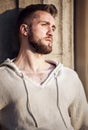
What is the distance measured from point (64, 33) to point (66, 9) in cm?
14

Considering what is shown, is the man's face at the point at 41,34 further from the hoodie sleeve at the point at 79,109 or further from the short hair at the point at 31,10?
the hoodie sleeve at the point at 79,109

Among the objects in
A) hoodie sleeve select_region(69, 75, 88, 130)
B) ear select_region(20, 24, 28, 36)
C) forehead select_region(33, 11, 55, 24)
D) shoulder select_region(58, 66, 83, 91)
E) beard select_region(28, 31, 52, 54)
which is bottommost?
hoodie sleeve select_region(69, 75, 88, 130)

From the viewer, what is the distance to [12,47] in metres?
2.61

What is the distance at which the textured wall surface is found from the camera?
2592 mm

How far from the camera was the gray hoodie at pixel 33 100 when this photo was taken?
2371mm

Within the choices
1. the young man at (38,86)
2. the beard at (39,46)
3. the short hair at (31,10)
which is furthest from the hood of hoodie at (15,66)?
the short hair at (31,10)

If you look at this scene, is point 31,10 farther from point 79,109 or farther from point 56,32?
point 79,109

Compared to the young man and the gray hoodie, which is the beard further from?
the gray hoodie

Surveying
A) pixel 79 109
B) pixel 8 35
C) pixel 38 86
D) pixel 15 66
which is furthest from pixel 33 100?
pixel 8 35

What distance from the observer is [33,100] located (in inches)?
93.9

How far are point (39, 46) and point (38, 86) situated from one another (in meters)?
0.22

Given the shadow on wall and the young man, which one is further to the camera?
the shadow on wall

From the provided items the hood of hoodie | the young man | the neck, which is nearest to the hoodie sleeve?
the young man

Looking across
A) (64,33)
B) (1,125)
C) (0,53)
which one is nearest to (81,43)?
(64,33)
